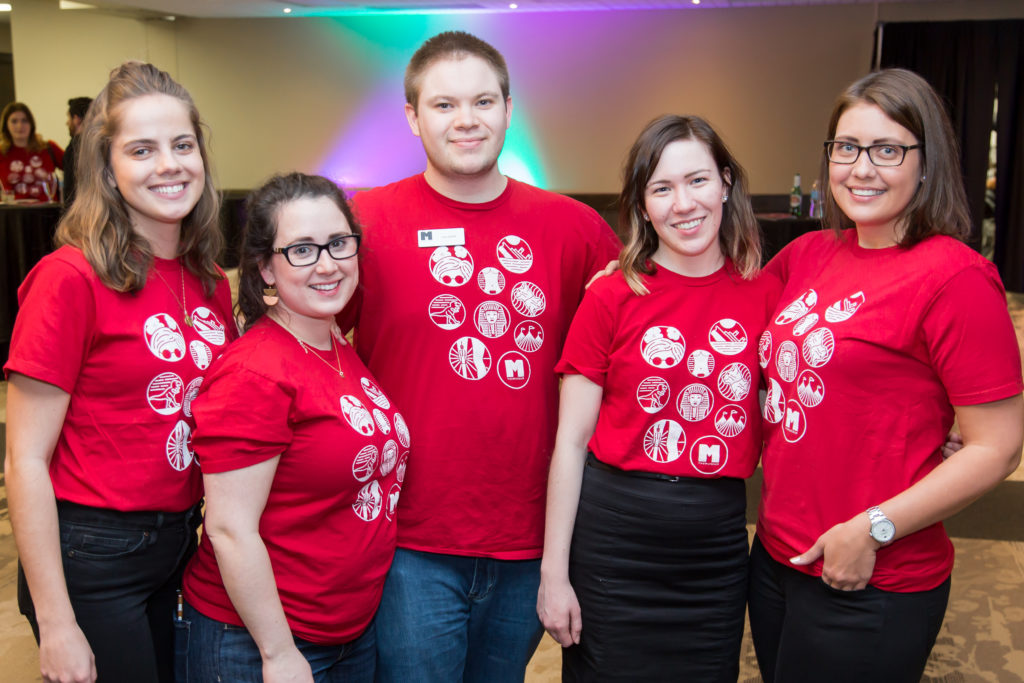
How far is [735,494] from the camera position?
1787 mm

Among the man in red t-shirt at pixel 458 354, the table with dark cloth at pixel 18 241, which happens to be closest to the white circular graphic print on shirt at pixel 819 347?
the man in red t-shirt at pixel 458 354

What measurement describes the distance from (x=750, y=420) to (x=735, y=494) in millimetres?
156

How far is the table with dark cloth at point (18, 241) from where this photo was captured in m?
6.25

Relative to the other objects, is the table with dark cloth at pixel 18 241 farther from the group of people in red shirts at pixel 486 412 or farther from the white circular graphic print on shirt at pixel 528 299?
the white circular graphic print on shirt at pixel 528 299

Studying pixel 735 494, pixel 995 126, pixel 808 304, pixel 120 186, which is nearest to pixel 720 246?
pixel 808 304

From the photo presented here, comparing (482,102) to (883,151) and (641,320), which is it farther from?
(883,151)

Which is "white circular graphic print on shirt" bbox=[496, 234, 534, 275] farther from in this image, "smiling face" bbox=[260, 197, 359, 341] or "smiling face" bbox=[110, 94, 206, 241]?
"smiling face" bbox=[110, 94, 206, 241]

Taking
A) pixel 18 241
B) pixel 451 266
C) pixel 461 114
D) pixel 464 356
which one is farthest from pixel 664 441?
pixel 18 241

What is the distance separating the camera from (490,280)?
1.89 m

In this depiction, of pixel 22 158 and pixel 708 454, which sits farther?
pixel 22 158

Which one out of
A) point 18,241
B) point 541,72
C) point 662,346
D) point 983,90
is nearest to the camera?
point 662,346

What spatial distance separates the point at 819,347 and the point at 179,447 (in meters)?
1.21

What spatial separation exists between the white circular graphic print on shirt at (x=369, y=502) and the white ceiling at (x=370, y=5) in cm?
956

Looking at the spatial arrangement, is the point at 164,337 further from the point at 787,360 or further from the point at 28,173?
the point at 28,173
